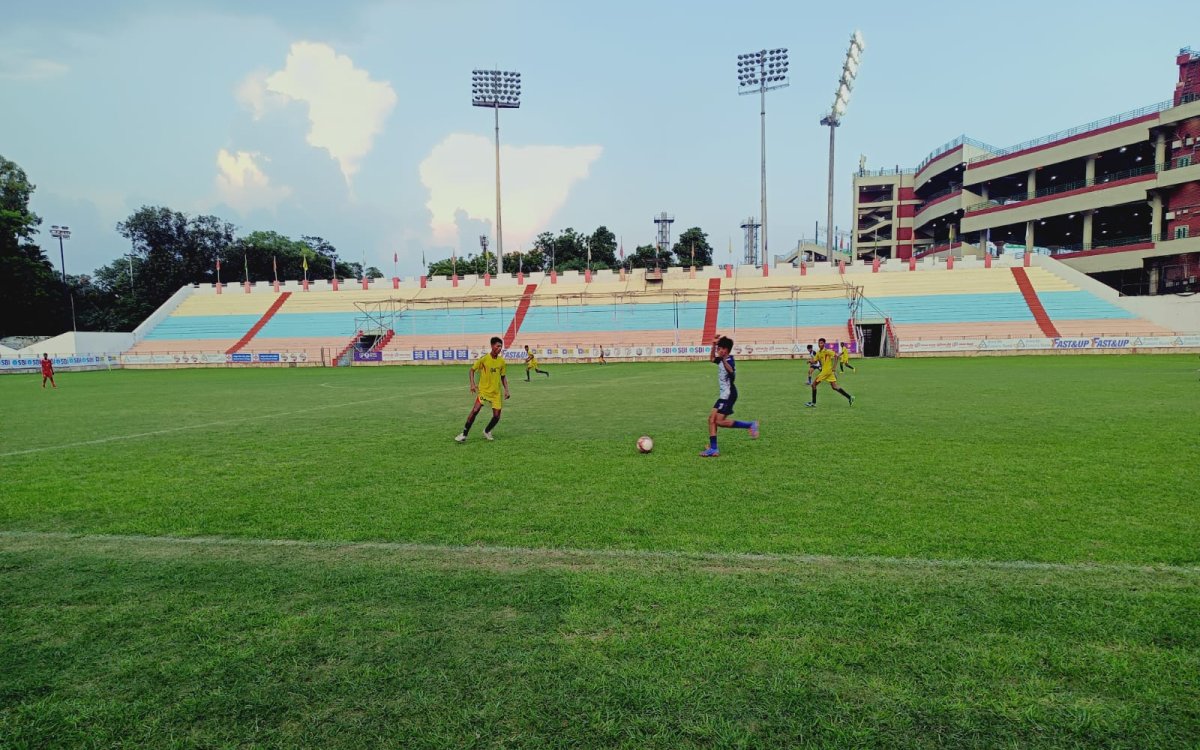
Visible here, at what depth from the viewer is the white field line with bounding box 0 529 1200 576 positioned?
452 centimetres

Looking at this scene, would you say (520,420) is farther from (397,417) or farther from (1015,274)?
(1015,274)

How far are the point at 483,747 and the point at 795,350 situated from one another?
39.0 meters

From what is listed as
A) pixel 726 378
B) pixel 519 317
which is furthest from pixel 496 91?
pixel 726 378

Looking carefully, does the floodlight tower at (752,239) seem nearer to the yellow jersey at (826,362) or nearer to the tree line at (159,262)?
the tree line at (159,262)

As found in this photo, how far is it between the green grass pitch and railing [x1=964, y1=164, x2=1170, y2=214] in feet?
168

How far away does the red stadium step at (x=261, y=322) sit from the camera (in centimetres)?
4887

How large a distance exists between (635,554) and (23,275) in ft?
237

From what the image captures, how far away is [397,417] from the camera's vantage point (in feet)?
46.0

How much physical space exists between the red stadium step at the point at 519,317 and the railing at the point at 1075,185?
1681 inches

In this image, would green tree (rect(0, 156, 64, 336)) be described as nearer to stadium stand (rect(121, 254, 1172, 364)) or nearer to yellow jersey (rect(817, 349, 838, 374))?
stadium stand (rect(121, 254, 1172, 364))

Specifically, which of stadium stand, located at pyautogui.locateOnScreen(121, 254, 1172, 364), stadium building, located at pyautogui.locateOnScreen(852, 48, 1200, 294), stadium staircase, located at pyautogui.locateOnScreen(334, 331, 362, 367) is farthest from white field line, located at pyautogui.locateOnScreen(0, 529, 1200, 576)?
stadium building, located at pyautogui.locateOnScreen(852, 48, 1200, 294)

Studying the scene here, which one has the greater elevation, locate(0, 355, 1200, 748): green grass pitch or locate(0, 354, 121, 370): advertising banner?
locate(0, 354, 121, 370): advertising banner

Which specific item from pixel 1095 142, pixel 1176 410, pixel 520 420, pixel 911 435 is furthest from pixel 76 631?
pixel 1095 142

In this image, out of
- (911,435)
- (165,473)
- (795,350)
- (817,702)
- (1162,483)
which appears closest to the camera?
(817,702)
